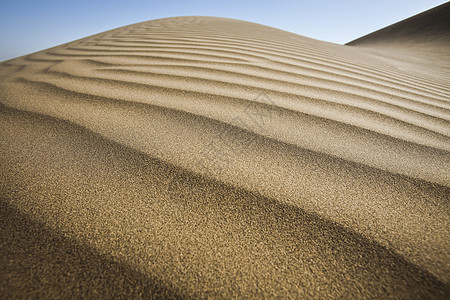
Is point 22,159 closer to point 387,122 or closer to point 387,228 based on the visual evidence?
point 387,228

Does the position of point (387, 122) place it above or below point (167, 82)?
below

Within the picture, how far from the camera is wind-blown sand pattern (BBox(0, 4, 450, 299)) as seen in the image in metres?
0.40

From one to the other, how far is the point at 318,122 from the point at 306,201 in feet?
1.77

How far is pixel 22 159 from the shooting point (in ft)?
2.25

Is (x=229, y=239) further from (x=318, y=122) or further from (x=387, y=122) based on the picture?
(x=387, y=122)

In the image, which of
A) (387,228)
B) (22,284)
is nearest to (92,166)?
(22,284)

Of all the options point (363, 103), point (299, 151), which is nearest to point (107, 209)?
point (299, 151)

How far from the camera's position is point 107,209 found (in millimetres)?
526

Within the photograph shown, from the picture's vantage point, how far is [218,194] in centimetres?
58

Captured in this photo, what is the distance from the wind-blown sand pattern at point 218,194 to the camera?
1.33 feet

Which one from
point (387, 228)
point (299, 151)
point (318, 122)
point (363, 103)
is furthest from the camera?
point (363, 103)

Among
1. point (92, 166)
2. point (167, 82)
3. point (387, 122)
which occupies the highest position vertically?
point (167, 82)

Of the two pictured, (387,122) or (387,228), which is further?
(387,122)

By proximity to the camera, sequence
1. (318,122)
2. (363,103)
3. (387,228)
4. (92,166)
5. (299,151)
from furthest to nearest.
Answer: (363,103) → (318,122) → (299,151) → (92,166) → (387,228)
